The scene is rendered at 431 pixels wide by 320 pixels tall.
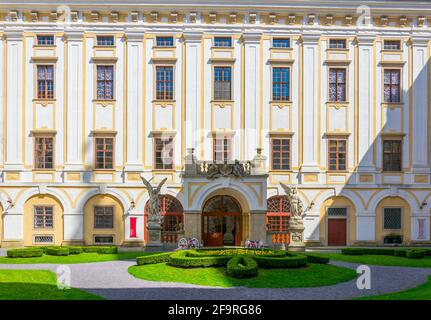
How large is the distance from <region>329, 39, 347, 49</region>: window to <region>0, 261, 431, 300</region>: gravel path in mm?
17408

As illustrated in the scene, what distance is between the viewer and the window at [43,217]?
3316 centimetres

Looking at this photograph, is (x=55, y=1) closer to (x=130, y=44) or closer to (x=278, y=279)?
(x=130, y=44)

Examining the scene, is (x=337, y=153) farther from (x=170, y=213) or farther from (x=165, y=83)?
(x=165, y=83)

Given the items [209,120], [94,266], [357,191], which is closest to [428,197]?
[357,191]

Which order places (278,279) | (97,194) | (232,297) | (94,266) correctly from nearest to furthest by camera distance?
(232,297) → (278,279) → (94,266) → (97,194)

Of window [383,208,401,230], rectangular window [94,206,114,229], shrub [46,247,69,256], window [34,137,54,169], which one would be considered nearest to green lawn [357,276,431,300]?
shrub [46,247,69,256]

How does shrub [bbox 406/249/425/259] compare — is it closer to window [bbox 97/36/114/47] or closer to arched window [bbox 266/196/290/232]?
arched window [bbox 266/196/290/232]

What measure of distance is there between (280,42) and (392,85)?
7.15 m

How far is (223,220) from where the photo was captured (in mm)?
32156

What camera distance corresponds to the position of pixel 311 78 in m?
34.1

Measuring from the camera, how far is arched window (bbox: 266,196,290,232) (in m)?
33.5

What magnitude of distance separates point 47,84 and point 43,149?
12.5ft

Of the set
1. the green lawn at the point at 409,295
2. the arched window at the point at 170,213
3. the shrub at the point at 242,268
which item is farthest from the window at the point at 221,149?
the green lawn at the point at 409,295

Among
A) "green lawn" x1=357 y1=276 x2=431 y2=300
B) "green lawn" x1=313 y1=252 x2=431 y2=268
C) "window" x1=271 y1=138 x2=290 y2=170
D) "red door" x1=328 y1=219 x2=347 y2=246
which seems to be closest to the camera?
"green lawn" x1=357 y1=276 x2=431 y2=300
